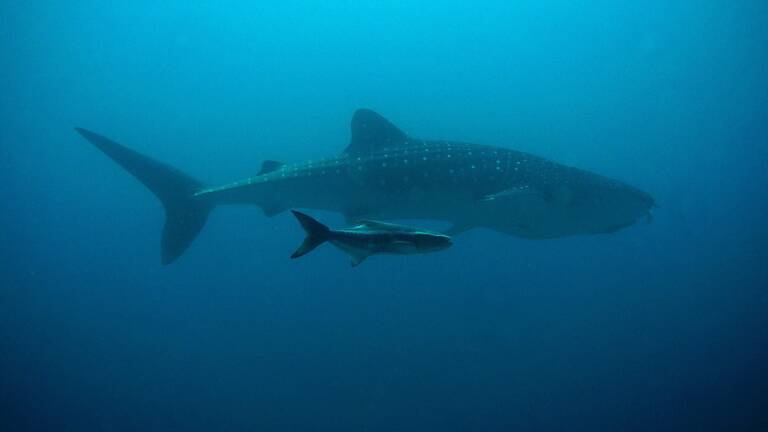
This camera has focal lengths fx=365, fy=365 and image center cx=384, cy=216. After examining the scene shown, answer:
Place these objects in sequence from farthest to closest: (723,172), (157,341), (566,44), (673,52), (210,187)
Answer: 1. (566,44)
2. (673,52)
3. (723,172)
4. (157,341)
5. (210,187)

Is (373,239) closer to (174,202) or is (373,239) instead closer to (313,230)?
(313,230)

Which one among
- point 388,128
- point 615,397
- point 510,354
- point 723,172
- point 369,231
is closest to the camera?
point 369,231

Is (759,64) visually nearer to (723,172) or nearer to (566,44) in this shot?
(723,172)

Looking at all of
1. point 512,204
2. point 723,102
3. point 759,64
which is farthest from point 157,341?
point 723,102

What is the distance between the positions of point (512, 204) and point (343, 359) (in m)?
10.7

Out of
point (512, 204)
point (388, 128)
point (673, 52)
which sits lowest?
point (512, 204)

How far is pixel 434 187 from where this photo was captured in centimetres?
570

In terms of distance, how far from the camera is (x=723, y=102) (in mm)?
79375

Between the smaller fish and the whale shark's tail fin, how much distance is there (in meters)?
5.00

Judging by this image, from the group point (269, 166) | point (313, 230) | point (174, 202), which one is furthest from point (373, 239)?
point (174, 202)

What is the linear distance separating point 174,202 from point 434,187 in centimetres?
459

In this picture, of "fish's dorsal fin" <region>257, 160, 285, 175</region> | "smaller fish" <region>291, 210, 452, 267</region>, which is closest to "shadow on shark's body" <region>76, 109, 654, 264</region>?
"fish's dorsal fin" <region>257, 160, 285, 175</region>

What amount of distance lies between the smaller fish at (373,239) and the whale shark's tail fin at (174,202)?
16.4 feet

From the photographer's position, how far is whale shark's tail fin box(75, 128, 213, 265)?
6.26 m
